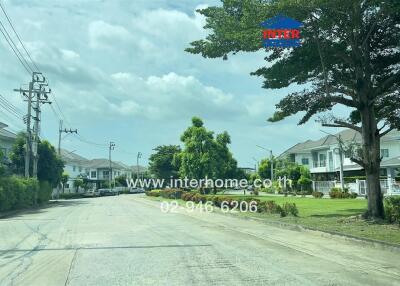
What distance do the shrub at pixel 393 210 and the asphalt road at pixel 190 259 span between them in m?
3.06

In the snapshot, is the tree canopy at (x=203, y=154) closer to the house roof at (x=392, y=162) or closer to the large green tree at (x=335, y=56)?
the house roof at (x=392, y=162)

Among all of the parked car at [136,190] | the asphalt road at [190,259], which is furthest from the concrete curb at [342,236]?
the parked car at [136,190]

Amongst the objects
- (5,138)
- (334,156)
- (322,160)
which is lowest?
(322,160)

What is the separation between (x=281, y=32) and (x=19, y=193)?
81.3ft

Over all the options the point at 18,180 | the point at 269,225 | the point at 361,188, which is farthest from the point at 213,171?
the point at 269,225

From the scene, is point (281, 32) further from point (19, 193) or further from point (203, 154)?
point (203, 154)

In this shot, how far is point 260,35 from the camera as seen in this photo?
16203 millimetres

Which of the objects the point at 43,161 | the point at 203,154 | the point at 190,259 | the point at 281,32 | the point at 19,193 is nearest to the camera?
the point at 190,259

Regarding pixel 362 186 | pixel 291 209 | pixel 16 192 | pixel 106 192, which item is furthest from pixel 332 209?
pixel 106 192

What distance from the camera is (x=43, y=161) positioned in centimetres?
4856

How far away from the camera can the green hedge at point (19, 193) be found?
3084 centimetres

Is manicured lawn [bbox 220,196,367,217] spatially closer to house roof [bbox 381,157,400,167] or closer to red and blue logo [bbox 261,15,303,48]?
red and blue logo [bbox 261,15,303,48]

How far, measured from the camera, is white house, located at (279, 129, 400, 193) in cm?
5527

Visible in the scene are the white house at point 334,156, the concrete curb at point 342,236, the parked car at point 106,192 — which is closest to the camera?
the concrete curb at point 342,236
